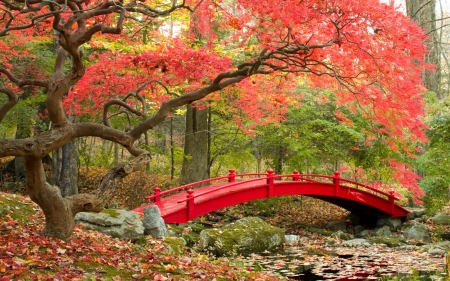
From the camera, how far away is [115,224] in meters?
7.65

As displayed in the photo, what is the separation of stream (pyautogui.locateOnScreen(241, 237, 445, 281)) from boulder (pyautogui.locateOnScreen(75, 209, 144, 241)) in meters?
2.22

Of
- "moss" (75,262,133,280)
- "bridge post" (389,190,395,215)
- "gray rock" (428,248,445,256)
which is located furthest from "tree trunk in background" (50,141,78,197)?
"bridge post" (389,190,395,215)

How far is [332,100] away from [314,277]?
26.5 ft

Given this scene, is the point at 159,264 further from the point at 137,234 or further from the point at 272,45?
the point at 272,45

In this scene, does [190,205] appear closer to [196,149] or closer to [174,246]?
[174,246]

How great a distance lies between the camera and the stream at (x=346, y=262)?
8.27 meters

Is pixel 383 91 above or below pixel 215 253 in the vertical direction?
above

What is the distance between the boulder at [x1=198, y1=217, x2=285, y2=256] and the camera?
9.96m

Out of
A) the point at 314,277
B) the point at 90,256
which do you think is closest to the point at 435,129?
the point at 314,277

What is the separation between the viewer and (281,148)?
1600 centimetres

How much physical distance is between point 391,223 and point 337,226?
1773 millimetres

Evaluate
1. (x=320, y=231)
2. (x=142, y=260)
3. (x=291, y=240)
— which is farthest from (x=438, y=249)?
(x=142, y=260)

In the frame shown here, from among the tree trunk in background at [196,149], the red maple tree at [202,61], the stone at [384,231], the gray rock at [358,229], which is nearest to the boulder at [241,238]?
the red maple tree at [202,61]

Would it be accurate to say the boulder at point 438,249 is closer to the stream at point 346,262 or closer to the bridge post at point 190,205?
the stream at point 346,262
